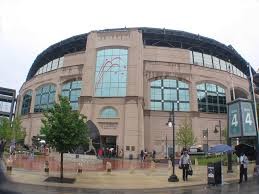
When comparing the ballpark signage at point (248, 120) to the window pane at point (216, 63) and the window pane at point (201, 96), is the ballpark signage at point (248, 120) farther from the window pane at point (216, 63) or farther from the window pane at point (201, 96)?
the window pane at point (216, 63)

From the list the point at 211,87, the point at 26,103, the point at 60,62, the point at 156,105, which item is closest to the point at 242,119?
the point at 156,105

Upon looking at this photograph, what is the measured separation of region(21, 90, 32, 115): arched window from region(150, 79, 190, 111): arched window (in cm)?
3149

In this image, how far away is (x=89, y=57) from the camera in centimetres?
6425

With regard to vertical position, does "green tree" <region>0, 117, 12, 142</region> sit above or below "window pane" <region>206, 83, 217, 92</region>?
below

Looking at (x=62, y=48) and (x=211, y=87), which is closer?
(x=211, y=87)

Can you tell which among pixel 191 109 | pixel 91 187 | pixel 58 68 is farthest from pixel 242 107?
pixel 58 68

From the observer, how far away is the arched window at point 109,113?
5953 centimetres

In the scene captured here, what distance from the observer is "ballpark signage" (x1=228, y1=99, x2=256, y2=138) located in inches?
863

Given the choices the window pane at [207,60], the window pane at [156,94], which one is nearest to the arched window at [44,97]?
the window pane at [156,94]

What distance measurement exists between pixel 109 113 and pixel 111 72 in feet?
26.9

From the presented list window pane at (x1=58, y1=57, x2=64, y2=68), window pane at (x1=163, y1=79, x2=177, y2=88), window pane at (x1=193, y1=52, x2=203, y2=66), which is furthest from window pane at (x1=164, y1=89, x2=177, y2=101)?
window pane at (x1=58, y1=57, x2=64, y2=68)

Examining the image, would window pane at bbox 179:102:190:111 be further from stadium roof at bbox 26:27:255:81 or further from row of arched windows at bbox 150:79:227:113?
stadium roof at bbox 26:27:255:81

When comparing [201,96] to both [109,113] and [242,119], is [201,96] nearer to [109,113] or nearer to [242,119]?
[109,113]

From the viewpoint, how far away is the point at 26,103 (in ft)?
263
